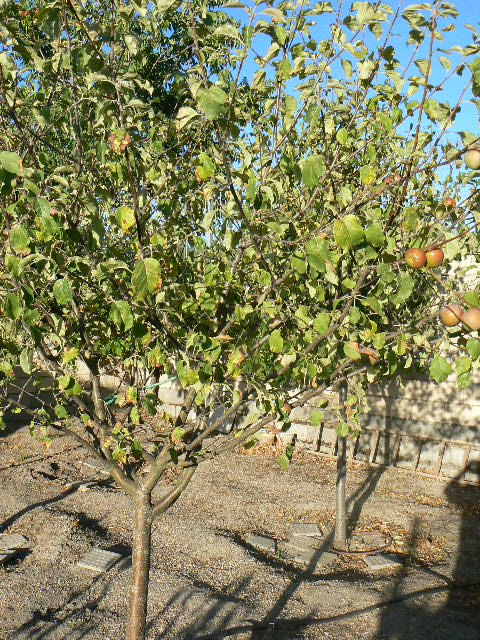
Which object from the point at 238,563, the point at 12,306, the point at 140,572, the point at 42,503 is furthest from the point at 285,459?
the point at 42,503

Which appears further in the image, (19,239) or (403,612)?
(403,612)

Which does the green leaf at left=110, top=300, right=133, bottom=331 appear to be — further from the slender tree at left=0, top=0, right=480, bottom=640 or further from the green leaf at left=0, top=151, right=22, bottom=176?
the green leaf at left=0, top=151, right=22, bottom=176

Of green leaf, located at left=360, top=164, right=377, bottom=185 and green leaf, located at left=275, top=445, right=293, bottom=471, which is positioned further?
green leaf, located at left=275, top=445, right=293, bottom=471

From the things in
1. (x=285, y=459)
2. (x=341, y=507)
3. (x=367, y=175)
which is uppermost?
(x=367, y=175)

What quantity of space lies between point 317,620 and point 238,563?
4.41 feet

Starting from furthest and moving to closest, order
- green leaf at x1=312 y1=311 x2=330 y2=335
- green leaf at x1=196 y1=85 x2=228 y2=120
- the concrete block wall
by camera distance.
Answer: the concrete block wall
green leaf at x1=312 y1=311 x2=330 y2=335
green leaf at x1=196 y1=85 x2=228 y2=120

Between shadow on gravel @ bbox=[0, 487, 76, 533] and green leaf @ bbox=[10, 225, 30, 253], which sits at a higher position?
green leaf @ bbox=[10, 225, 30, 253]

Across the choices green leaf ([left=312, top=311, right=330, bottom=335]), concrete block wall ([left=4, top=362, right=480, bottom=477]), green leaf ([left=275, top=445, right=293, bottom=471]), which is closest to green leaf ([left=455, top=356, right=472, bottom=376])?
green leaf ([left=312, top=311, right=330, bottom=335])

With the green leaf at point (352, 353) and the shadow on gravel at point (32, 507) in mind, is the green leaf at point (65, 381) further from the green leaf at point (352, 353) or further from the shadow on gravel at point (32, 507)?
the shadow on gravel at point (32, 507)

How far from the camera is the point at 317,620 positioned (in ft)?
17.7

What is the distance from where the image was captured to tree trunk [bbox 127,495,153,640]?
337 centimetres

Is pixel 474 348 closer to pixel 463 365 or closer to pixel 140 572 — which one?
pixel 463 365

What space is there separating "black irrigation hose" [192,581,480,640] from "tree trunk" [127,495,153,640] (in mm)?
1747

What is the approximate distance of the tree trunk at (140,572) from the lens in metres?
3.37
